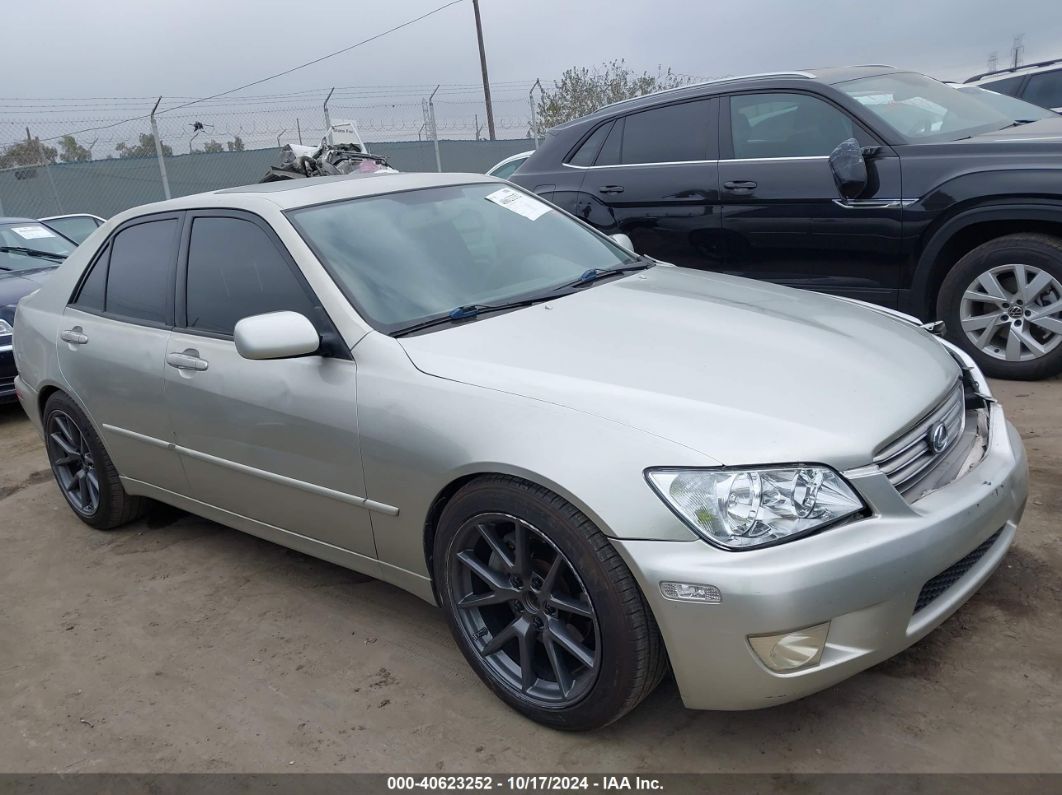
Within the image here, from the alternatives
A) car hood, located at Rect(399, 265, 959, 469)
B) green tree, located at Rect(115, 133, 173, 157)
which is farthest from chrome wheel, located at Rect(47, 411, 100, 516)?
green tree, located at Rect(115, 133, 173, 157)

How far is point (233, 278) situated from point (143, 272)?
0.70 metres

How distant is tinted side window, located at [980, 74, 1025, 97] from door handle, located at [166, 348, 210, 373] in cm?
884

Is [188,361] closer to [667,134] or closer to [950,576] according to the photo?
[950,576]

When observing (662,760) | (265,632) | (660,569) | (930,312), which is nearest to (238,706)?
(265,632)

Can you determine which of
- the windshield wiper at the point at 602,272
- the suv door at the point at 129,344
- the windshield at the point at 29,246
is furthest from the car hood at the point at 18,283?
the windshield wiper at the point at 602,272

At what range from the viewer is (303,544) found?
128 inches

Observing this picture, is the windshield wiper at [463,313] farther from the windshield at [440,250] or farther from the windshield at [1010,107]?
the windshield at [1010,107]

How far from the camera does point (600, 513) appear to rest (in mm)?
2207

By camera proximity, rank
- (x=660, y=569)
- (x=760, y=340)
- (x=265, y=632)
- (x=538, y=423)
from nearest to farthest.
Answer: (x=660, y=569) → (x=538, y=423) → (x=760, y=340) → (x=265, y=632)

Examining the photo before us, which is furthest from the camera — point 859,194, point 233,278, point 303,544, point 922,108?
point 922,108

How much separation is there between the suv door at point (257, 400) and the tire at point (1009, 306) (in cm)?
356

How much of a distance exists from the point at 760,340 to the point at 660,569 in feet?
3.02

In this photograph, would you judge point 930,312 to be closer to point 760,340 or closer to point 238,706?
point 760,340

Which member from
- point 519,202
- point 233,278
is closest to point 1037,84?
point 519,202
